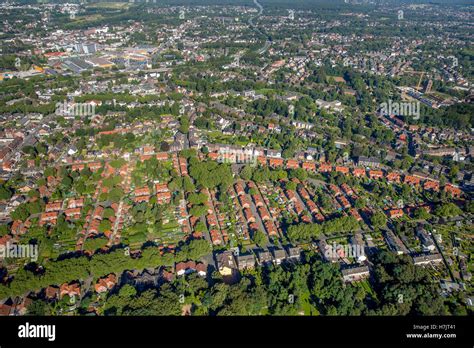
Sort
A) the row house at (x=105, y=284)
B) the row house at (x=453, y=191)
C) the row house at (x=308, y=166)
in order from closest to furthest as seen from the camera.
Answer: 1. the row house at (x=105, y=284)
2. the row house at (x=453, y=191)
3. the row house at (x=308, y=166)

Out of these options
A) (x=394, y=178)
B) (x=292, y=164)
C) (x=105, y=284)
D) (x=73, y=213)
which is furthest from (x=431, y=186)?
(x=73, y=213)

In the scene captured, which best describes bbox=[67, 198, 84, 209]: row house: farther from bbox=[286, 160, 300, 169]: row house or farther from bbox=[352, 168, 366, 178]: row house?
bbox=[352, 168, 366, 178]: row house

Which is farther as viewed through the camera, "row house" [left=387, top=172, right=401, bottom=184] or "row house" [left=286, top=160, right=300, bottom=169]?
"row house" [left=286, top=160, right=300, bottom=169]

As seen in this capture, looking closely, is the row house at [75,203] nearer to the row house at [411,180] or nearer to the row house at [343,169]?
the row house at [343,169]

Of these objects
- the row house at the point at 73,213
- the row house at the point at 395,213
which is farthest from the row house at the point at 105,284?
the row house at the point at 395,213

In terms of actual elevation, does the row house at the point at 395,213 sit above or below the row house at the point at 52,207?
below

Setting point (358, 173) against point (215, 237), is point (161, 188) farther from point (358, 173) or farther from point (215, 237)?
point (358, 173)

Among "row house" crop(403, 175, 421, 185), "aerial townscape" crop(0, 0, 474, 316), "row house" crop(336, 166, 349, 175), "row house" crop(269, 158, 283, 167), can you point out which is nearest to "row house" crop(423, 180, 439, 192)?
"aerial townscape" crop(0, 0, 474, 316)

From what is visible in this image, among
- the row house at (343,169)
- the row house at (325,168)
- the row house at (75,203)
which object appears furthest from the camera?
the row house at (325,168)

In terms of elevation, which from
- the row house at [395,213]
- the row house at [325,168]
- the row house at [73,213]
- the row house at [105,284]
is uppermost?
the row house at [325,168]

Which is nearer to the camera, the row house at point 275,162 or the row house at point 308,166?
the row house at point 308,166
